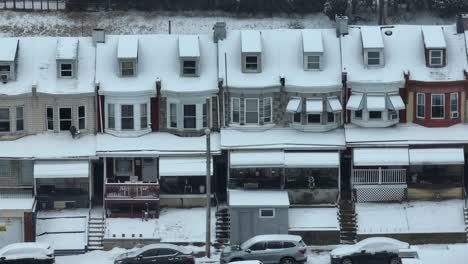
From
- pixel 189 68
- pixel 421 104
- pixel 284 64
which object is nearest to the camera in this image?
pixel 421 104

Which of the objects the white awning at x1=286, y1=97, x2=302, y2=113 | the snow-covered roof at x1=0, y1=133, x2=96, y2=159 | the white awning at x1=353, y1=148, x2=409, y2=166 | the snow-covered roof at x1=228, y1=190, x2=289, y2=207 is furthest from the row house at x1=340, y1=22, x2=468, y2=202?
the snow-covered roof at x1=0, y1=133, x2=96, y2=159

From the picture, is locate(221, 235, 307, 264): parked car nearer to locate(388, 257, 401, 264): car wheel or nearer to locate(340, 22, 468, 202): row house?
locate(388, 257, 401, 264): car wheel

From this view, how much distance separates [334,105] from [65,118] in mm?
14948

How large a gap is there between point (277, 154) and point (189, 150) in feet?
15.7

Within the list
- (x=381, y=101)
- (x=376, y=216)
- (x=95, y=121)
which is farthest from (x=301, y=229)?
(x=95, y=121)

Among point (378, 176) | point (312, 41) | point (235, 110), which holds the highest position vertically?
point (312, 41)

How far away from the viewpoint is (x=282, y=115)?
70000mm

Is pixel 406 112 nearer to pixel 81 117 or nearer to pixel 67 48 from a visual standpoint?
A: pixel 81 117

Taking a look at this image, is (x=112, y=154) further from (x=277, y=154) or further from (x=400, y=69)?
(x=400, y=69)

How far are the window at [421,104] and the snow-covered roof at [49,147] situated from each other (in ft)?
59.5

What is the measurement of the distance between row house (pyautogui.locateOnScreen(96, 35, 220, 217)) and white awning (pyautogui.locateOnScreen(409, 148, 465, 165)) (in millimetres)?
10812

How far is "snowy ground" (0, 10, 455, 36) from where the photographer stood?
98062mm

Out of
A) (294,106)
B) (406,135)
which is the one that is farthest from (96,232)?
(406,135)

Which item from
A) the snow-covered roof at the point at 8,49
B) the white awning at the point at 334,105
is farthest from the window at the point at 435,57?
the snow-covered roof at the point at 8,49
